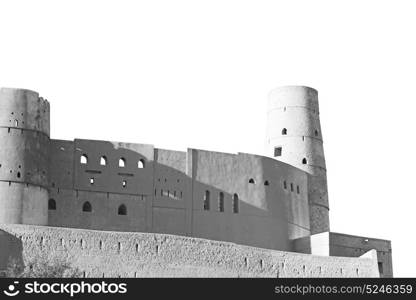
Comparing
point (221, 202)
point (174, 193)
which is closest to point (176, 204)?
point (174, 193)

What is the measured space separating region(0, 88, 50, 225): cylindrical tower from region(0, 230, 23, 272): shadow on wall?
3285mm

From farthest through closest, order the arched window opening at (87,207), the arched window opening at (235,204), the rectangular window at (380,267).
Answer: the rectangular window at (380,267) → the arched window opening at (235,204) → the arched window opening at (87,207)

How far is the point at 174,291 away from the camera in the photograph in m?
30.1

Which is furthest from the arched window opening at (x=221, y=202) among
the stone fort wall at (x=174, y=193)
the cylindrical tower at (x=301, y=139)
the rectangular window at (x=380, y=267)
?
the rectangular window at (x=380, y=267)

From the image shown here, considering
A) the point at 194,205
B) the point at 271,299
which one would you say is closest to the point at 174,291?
the point at 271,299

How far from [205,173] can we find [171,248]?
302 inches

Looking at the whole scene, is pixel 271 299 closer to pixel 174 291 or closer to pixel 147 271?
pixel 174 291

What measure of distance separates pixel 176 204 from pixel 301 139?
31.7ft

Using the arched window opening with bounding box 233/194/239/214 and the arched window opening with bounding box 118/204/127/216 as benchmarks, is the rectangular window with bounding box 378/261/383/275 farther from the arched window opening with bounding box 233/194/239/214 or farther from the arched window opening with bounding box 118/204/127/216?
the arched window opening with bounding box 118/204/127/216

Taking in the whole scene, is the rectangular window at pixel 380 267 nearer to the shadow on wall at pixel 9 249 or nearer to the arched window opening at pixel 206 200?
the arched window opening at pixel 206 200

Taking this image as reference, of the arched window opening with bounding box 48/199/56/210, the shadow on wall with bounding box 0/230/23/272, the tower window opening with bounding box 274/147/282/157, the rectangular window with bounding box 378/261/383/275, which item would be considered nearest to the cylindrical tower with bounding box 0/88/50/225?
the arched window opening with bounding box 48/199/56/210

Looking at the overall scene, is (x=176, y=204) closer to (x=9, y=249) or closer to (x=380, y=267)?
(x=9, y=249)

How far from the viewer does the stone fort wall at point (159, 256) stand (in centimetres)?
4634

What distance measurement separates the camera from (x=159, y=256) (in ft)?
159
